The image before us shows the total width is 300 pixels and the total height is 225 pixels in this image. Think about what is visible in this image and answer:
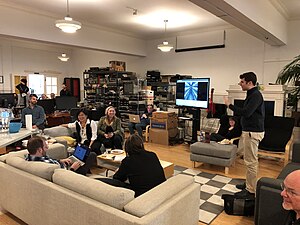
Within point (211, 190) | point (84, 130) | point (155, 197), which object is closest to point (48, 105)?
point (84, 130)

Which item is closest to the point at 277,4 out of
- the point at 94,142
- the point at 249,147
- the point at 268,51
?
the point at 268,51

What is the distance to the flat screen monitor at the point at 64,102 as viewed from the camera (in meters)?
7.08

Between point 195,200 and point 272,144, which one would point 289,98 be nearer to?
point 272,144

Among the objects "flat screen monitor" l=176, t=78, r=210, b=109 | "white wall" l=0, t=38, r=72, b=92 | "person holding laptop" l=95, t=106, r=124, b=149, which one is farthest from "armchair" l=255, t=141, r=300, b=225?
"white wall" l=0, t=38, r=72, b=92

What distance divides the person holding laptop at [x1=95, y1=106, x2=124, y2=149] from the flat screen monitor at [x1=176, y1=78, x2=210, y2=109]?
1943 mm

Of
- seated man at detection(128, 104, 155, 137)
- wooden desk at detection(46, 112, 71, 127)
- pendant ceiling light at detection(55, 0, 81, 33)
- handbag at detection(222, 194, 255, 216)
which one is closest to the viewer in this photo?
handbag at detection(222, 194, 255, 216)

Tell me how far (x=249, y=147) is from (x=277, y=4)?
364 centimetres

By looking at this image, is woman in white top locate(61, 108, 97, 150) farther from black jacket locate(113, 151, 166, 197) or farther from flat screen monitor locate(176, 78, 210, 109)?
flat screen monitor locate(176, 78, 210, 109)

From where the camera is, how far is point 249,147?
3041 mm

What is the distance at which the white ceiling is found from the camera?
5.03 meters

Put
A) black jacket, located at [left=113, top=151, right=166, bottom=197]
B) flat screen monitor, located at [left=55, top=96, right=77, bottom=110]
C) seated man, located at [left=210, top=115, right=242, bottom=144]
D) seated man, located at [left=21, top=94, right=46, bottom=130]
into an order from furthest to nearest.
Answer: flat screen monitor, located at [left=55, top=96, right=77, bottom=110], seated man, located at [left=21, top=94, right=46, bottom=130], seated man, located at [left=210, top=115, right=242, bottom=144], black jacket, located at [left=113, top=151, right=166, bottom=197]

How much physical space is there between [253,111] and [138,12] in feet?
12.8

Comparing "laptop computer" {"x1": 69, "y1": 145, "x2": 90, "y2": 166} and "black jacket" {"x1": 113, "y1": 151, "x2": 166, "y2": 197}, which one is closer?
"black jacket" {"x1": 113, "y1": 151, "x2": 166, "y2": 197}

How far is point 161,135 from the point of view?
6117mm
